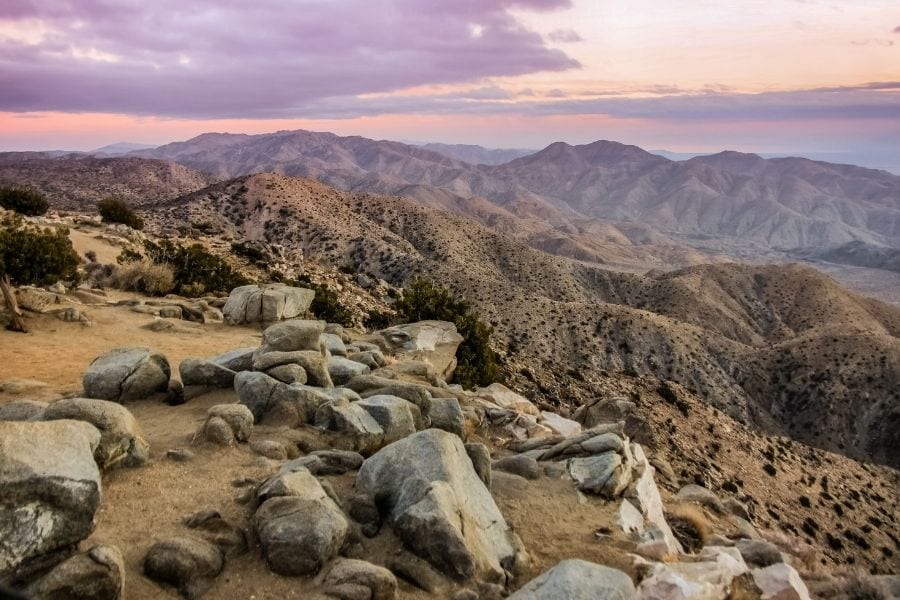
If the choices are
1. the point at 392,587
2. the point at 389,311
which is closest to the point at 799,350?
the point at 389,311

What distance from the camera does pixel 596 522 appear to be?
1228 centimetres

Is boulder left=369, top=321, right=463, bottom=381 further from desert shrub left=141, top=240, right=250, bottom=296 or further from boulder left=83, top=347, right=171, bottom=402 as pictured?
desert shrub left=141, top=240, right=250, bottom=296

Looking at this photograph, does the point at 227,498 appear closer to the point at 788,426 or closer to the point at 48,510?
the point at 48,510

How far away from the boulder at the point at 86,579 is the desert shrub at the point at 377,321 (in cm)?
2804

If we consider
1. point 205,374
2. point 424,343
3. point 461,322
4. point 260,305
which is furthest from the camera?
point 461,322

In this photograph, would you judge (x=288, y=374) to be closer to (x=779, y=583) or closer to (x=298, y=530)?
(x=298, y=530)

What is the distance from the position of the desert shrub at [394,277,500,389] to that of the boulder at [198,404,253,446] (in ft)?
56.5

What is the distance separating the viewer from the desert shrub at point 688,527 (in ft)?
45.2

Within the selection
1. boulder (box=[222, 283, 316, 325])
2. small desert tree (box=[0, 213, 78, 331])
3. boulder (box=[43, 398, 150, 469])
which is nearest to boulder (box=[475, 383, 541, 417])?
boulder (box=[222, 283, 316, 325])

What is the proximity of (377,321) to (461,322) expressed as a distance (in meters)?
6.47

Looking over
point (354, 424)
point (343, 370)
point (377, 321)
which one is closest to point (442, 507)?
point (354, 424)

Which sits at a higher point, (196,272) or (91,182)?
(91,182)

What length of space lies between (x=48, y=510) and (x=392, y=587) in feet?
15.6

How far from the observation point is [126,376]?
1518 cm
